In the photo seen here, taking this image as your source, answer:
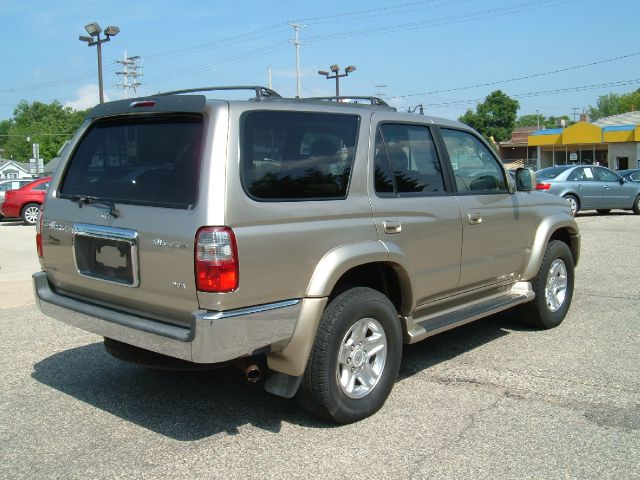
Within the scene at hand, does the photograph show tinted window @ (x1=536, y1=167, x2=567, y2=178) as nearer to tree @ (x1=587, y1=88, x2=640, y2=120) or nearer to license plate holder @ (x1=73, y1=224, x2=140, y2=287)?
license plate holder @ (x1=73, y1=224, x2=140, y2=287)

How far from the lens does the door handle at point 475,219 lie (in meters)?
5.01

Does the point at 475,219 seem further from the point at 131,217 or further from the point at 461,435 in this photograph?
the point at 131,217

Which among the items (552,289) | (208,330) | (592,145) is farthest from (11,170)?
(208,330)

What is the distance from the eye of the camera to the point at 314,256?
12.3 ft

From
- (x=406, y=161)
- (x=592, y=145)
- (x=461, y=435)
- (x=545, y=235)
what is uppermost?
(x=592, y=145)

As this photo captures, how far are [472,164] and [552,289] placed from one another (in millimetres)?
1755

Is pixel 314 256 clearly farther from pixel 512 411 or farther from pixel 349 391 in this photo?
pixel 512 411

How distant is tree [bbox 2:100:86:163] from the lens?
352 ft

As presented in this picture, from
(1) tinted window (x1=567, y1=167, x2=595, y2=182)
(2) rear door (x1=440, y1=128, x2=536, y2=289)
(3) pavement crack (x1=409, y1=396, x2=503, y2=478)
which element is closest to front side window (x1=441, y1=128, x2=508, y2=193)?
(2) rear door (x1=440, y1=128, x2=536, y2=289)

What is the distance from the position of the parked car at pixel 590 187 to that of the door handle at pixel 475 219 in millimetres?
14029

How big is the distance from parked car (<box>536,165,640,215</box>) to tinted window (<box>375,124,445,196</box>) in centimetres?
1435

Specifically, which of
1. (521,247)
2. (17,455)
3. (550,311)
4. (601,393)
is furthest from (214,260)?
(550,311)

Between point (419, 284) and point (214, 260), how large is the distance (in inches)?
67.0

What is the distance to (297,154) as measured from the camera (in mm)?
3877
